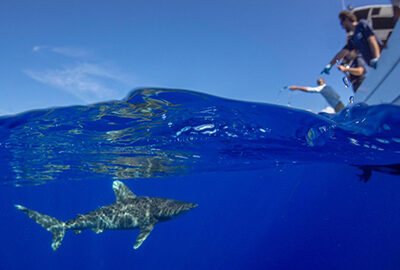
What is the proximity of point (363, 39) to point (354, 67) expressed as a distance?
3.59 feet

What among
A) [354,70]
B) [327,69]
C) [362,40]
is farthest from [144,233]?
[362,40]

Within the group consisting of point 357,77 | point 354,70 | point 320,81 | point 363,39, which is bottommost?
point 357,77

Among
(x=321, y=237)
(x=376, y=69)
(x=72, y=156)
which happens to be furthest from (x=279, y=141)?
(x=321, y=237)

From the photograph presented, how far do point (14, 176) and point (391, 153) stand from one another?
26.6 metres

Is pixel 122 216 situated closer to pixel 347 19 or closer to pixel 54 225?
pixel 54 225

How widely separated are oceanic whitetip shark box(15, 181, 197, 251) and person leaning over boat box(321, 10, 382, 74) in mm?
7435

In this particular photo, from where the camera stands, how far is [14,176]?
20.6 meters

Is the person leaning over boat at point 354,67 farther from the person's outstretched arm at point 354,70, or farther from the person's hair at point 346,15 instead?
the person's hair at point 346,15

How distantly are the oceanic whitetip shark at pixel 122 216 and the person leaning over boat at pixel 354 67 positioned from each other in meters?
7.01

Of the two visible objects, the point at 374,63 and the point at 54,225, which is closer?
the point at 374,63

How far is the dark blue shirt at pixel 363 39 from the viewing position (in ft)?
17.8

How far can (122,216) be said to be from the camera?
8.82 meters

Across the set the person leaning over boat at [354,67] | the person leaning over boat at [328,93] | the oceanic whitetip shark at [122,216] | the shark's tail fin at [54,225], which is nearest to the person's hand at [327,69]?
the person leaning over boat at [354,67]

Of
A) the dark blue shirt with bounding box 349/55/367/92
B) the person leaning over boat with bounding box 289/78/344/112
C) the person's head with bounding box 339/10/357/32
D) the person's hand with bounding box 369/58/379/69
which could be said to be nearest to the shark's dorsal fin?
the person leaning over boat with bounding box 289/78/344/112
